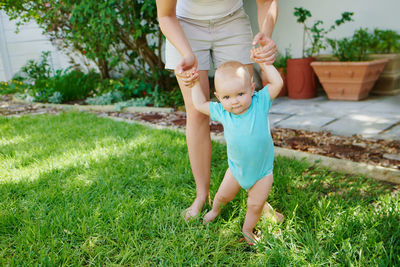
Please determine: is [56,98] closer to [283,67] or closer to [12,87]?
[12,87]

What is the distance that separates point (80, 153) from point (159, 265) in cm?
161

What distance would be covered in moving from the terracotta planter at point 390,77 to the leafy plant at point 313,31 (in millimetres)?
709

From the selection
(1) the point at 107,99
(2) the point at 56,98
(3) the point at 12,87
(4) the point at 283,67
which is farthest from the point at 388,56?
(3) the point at 12,87

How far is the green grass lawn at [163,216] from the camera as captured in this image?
1484 mm

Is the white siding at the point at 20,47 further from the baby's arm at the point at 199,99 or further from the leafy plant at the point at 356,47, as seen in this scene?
the baby's arm at the point at 199,99

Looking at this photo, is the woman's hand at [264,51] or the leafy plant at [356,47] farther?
the leafy plant at [356,47]

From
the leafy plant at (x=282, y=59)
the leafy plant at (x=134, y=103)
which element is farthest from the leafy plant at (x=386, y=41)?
the leafy plant at (x=134, y=103)

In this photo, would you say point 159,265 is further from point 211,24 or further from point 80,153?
point 80,153

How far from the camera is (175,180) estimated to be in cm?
222

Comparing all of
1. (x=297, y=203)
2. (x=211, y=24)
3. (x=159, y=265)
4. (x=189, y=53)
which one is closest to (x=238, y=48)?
(x=211, y=24)

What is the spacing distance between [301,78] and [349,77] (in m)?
0.73

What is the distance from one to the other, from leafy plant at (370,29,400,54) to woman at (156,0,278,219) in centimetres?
365

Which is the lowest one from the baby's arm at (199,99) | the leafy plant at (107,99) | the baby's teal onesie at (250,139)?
the leafy plant at (107,99)

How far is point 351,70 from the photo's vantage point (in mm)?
4422
